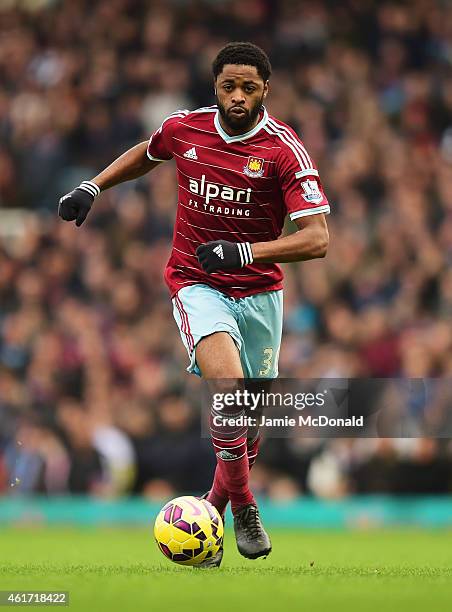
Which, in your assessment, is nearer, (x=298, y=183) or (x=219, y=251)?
(x=219, y=251)

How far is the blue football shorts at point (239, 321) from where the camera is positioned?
23.6ft

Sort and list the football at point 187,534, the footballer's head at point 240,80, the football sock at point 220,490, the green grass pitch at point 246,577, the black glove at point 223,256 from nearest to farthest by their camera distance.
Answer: the green grass pitch at point 246,577 < the black glove at point 223,256 < the football at point 187,534 < the footballer's head at point 240,80 < the football sock at point 220,490

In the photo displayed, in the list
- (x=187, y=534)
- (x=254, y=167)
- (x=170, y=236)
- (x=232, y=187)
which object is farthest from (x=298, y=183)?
(x=170, y=236)

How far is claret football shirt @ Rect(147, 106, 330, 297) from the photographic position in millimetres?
7230

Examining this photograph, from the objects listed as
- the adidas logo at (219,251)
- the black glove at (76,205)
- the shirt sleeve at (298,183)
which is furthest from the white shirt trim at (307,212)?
the black glove at (76,205)

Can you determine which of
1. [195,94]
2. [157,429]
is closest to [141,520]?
[157,429]

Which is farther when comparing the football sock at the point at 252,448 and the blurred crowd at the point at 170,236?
the blurred crowd at the point at 170,236

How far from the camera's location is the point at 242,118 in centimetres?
713

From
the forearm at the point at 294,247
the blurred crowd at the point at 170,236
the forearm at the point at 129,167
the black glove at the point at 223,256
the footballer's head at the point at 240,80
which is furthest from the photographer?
the blurred crowd at the point at 170,236

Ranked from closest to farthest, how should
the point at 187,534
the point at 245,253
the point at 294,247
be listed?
the point at 245,253 < the point at 294,247 < the point at 187,534

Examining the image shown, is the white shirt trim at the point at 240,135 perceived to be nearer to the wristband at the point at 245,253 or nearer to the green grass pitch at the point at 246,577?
the wristband at the point at 245,253

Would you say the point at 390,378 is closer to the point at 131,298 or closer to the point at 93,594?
the point at 131,298

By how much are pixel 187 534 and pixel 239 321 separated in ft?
4.03

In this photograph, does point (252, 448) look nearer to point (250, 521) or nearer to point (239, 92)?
point (250, 521)
